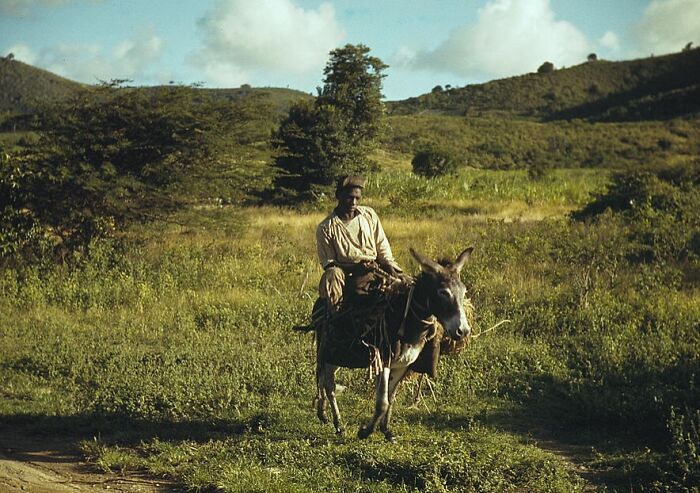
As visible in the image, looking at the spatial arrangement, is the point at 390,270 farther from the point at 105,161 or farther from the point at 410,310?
the point at 105,161

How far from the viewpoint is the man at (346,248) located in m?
6.59

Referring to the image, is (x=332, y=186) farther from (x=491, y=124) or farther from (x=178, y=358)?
(x=491, y=124)

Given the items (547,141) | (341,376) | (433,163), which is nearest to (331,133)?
(433,163)

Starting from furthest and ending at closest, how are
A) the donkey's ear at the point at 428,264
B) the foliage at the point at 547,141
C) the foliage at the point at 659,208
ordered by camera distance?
1. the foliage at the point at 547,141
2. the foliage at the point at 659,208
3. the donkey's ear at the point at 428,264

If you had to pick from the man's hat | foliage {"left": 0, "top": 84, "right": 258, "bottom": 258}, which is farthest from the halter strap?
foliage {"left": 0, "top": 84, "right": 258, "bottom": 258}

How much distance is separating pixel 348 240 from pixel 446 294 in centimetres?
132

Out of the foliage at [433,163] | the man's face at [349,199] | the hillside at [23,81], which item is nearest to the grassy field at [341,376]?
the man's face at [349,199]

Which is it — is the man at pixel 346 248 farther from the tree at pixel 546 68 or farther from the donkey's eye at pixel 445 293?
the tree at pixel 546 68

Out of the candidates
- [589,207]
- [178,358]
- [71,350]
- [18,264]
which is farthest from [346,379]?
[589,207]

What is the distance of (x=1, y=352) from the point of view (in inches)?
400

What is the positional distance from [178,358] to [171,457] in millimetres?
3336

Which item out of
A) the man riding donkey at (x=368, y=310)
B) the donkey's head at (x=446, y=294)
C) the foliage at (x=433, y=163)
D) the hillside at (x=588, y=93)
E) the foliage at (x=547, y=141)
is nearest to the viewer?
the donkey's head at (x=446, y=294)

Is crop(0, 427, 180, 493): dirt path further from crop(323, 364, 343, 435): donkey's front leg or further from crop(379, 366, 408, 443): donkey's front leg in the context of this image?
crop(379, 366, 408, 443): donkey's front leg

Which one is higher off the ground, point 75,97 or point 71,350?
point 75,97
